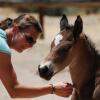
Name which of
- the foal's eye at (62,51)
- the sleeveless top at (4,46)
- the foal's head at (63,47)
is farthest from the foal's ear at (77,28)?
the sleeveless top at (4,46)

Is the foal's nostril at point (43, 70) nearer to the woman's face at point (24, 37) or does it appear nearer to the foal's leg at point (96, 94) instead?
the woman's face at point (24, 37)

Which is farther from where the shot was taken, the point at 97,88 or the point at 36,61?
the point at 36,61

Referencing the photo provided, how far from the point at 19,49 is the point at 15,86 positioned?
1.18ft

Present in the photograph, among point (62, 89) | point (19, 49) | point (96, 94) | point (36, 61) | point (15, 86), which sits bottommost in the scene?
point (36, 61)

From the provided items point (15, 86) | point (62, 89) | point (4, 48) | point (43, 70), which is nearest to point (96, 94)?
point (62, 89)

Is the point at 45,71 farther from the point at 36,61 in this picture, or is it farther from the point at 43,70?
the point at 36,61

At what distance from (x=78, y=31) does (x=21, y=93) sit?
2.74 ft

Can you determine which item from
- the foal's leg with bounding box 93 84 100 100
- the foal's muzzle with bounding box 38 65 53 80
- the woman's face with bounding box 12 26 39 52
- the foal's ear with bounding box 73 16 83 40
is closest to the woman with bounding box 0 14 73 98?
the woman's face with bounding box 12 26 39 52

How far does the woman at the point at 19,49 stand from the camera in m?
4.11

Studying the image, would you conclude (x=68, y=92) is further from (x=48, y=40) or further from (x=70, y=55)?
(x=48, y=40)

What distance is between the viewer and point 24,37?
166 inches

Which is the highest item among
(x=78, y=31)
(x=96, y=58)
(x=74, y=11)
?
(x=78, y=31)

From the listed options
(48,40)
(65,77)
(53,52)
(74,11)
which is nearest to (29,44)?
(53,52)

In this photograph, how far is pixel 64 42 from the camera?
445 cm
